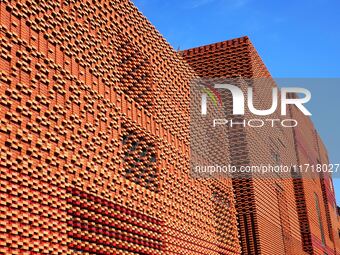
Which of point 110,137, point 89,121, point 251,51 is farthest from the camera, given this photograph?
point 251,51

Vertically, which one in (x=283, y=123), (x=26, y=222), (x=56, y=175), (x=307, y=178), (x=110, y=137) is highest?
(x=283, y=123)

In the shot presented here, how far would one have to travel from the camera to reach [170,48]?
16.5 m

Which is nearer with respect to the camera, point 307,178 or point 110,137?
point 110,137

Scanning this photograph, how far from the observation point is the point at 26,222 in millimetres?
8258

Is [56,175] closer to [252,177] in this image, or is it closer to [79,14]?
[79,14]

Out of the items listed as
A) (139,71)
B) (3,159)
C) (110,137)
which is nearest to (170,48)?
(139,71)

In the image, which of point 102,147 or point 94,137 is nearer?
point 94,137

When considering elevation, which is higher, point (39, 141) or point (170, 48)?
point (170, 48)

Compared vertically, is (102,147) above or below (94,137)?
below

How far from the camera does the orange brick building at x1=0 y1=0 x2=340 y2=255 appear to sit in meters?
8.51

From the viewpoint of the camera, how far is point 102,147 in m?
11.2

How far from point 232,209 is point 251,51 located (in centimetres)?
780

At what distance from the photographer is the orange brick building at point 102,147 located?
8508 mm

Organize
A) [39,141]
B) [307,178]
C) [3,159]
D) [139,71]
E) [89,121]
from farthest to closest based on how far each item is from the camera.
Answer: [307,178]
[139,71]
[89,121]
[39,141]
[3,159]
